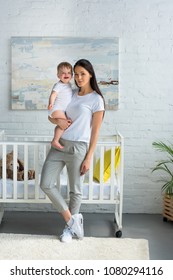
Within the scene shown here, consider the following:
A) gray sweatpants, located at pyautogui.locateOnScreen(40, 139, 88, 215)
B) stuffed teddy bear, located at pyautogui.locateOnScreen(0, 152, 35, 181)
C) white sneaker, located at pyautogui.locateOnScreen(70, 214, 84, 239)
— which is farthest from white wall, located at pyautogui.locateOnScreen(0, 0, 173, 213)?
white sneaker, located at pyautogui.locateOnScreen(70, 214, 84, 239)

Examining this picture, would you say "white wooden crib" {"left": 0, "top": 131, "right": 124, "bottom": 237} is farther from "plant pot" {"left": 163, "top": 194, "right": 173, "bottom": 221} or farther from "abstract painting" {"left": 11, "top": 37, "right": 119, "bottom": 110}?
"abstract painting" {"left": 11, "top": 37, "right": 119, "bottom": 110}

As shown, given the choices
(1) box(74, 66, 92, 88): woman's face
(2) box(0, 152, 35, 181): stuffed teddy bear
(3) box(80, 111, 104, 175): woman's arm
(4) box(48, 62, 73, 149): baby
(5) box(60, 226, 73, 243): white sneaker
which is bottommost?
(5) box(60, 226, 73, 243): white sneaker

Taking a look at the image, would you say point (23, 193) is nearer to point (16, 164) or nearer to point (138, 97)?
point (16, 164)

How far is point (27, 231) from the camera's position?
4.29 metres

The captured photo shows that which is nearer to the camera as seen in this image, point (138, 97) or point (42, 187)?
point (42, 187)

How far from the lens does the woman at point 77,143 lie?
3.79 metres

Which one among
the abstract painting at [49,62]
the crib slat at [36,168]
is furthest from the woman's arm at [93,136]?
the abstract painting at [49,62]

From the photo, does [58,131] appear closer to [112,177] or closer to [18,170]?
[112,177]

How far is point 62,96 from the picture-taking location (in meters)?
3.85

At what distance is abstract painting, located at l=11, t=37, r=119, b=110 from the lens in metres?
4.79

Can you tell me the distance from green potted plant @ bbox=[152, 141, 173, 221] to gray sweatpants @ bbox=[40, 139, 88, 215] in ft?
3.30

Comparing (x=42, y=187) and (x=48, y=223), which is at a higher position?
(x=42, y=187)
